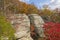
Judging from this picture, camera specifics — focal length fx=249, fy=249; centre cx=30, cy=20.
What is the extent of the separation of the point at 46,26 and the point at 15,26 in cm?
299

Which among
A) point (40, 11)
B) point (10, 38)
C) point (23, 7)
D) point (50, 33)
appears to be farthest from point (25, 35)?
point (40, 11)

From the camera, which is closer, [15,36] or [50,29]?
[15,36]

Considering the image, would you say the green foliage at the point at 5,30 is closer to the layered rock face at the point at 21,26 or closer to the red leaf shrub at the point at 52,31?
the layered rock face at the point at 21,26

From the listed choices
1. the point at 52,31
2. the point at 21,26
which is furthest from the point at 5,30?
the point at 52,31

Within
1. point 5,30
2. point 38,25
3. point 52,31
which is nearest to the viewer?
point 5,30

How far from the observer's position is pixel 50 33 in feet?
43.0

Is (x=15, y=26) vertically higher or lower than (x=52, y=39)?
higher

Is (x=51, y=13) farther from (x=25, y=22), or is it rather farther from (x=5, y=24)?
(x=5, y=24)

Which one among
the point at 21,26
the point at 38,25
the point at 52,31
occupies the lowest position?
A: the point at 52,31

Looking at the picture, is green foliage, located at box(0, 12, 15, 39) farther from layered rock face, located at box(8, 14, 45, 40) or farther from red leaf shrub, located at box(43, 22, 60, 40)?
red leaf shrub, located at box(43, 22, 60, 40)

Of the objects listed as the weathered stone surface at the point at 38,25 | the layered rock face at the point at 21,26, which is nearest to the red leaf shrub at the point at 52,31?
the weathered stone surface at the point at 38,25

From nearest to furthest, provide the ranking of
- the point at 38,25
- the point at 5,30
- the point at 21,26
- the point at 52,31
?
the point at 5,30 < the point at 21,26 < the point at 52,31 < the point at 38,25

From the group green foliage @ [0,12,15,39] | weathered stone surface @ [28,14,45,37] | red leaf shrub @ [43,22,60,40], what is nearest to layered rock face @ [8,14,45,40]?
green foliage @ [0,12,15,39]

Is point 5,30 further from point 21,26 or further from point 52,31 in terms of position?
point 52,31
